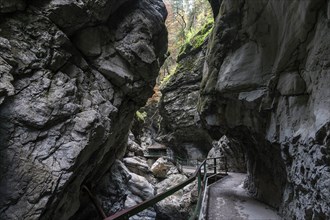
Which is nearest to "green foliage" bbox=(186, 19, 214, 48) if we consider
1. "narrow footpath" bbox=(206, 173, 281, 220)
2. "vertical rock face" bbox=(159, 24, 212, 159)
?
"vertical rock face" bbox=(159, 24, 212, 159)

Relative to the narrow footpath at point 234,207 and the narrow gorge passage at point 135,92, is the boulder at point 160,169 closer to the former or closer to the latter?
the narrow gorge passage at point 135,92

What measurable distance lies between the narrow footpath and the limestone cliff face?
457cm

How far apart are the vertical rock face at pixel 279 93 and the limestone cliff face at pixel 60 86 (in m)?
4.35

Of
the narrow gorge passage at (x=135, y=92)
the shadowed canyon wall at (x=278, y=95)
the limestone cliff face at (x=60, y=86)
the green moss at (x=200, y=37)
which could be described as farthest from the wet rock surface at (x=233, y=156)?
the green moss at (x=200, y=37)

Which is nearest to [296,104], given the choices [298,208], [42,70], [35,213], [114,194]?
[298,208]

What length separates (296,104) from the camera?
4.40 m

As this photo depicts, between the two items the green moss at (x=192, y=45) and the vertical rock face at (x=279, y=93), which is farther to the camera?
the green moss at (x=192, y=45)

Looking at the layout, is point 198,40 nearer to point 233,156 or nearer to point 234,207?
point 233,156

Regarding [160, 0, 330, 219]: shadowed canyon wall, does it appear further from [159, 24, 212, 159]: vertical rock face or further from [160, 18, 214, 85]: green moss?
[160, 18, 214, 85]: green moss

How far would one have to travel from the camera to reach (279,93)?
525cm

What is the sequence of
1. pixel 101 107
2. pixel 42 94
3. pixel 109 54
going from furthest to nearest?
pixel 109 54 → pixel 101 107 → pixel 42 94

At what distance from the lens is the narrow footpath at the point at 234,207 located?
579 cm

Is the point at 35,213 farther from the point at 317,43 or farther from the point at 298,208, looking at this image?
the point at 317,43

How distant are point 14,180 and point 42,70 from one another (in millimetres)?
3726
